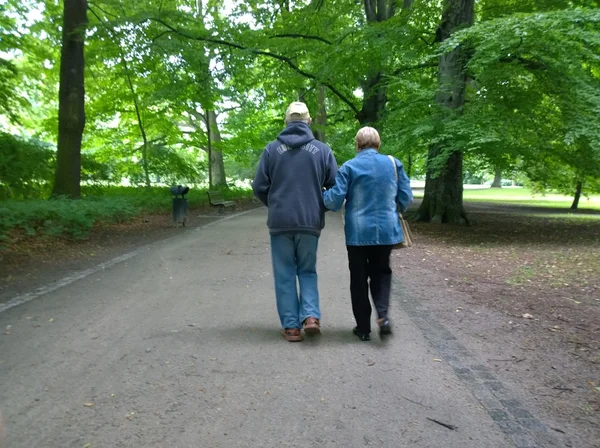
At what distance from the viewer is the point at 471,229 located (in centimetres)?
1533

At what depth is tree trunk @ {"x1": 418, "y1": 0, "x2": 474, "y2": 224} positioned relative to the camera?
40.8 ft

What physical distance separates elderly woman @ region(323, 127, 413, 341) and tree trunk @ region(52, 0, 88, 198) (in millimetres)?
11379

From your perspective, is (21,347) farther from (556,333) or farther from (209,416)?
(556,333)

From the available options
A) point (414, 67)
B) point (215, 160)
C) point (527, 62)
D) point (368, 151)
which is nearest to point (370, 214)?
point (368, 151)

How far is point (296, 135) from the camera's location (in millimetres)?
4414

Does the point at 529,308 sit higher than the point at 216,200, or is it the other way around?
the point at 216,200

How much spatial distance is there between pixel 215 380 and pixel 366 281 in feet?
5.30

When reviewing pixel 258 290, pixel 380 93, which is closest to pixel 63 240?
pixel 258 290

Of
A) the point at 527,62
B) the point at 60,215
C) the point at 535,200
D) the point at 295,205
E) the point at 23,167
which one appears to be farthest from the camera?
the point at 535,200

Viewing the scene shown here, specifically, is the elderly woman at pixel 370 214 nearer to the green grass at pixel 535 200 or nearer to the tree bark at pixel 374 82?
the tree bark at pixel 374 82

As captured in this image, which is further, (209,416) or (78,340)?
(78,340)

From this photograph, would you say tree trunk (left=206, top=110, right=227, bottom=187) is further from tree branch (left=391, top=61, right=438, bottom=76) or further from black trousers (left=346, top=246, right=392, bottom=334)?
black trousers (left=346, top=246, right=392, bottom=334)

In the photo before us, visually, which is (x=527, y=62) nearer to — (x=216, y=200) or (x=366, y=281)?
(x=366, y=281)

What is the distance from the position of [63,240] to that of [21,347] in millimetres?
6921
